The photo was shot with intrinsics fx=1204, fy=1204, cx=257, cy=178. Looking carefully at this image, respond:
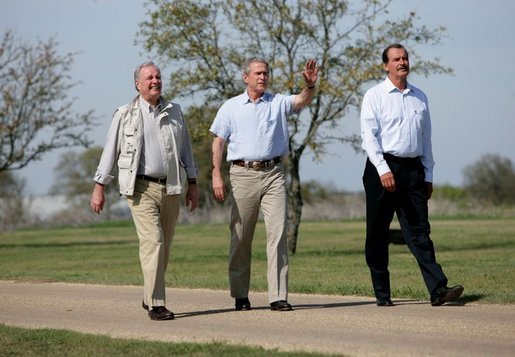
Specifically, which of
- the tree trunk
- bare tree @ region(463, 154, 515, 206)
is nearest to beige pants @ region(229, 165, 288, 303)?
the tree trunk

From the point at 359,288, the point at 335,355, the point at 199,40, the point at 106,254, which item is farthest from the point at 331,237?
the point at 335,355

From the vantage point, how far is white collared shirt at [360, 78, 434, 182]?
1124cm

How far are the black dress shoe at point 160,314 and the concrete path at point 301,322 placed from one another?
0.09 meters

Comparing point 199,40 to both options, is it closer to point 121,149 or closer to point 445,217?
point 121,149

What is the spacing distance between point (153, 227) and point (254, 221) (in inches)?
43.7

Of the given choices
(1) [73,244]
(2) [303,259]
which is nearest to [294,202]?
(2) [303,259]

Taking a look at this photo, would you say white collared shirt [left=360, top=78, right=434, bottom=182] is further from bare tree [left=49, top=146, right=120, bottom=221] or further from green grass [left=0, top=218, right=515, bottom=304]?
bare tree [left=49, top=146, right=120, bottom=221]

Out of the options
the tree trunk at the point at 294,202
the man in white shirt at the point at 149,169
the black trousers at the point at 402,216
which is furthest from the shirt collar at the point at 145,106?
Answer: the tree trunk at the point at 294,202

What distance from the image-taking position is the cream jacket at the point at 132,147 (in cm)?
1112

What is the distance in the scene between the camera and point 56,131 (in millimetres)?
39469

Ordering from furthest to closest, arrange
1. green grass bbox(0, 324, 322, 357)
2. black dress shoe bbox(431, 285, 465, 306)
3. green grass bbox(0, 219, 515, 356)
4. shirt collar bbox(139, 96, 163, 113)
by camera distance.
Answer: shirt collar bbox(139, 96, 163, 113) < black dress shoe bbox(431, 285, 465, 306) < green grass bbox(0, 219, 515, 356) < green grass bbox(0, 324, 322, 357)

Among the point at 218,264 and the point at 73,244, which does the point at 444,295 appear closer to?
the point at 218,264

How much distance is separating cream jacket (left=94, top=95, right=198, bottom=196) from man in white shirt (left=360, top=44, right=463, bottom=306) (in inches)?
69.7

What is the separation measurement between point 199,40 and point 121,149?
17399 millimetres
